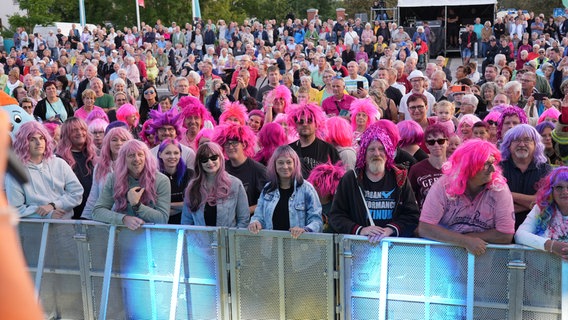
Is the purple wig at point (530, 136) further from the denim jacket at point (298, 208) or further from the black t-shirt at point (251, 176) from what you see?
the black t-shirt at point (251, 176)

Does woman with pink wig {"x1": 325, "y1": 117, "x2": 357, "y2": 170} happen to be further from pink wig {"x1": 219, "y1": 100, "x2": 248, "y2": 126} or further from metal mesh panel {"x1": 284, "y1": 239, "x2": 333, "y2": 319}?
metal mesh panel {"x1": 284, "y1": 239, "x2": 333, "y2": 319}

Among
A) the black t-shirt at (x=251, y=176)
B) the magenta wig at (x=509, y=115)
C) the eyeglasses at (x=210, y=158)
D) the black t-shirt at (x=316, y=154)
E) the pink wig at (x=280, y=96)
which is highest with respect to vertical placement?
the pink wig at (x=280, y=96)

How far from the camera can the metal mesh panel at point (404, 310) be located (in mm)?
4332

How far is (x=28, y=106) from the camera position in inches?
415

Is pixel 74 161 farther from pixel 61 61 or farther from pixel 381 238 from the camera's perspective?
Answer: pixel 61 61

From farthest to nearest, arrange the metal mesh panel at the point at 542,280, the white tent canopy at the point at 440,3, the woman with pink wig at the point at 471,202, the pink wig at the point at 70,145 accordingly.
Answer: the white tent canopy at the point at 440,3
the pink wig at the point at 70,145
the woman with pink wig at the point at 471,202
the metal mesh panel at the point at 542,280

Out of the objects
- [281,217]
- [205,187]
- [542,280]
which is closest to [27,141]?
[205,187]

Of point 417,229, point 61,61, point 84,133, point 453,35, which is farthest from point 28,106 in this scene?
point 453,35

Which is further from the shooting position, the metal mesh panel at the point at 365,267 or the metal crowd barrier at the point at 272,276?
the metal mesh panel at the point at 365,267

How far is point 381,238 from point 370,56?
16.9 metres

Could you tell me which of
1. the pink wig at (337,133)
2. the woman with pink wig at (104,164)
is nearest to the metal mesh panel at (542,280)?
the pink wig at (337,133)

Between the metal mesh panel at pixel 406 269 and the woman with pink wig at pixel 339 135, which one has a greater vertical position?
the woman with pink wig at pixel 339 135

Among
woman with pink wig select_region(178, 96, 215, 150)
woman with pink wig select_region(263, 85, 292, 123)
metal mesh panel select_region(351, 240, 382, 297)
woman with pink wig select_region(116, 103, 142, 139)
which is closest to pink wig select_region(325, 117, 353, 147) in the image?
woman with pink wig select_region(178, 96, 215, 150)

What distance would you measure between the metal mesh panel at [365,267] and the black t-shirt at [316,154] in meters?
1.62
